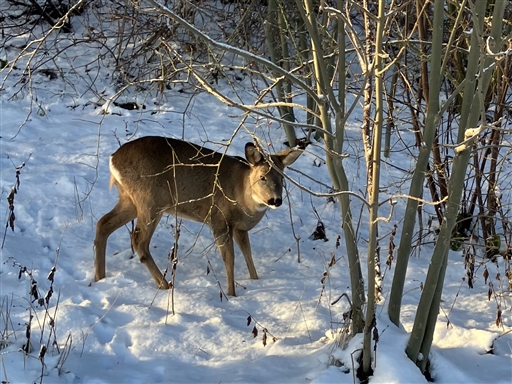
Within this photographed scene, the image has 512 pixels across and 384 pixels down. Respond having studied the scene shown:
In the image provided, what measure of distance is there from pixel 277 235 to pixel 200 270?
3.79 feet

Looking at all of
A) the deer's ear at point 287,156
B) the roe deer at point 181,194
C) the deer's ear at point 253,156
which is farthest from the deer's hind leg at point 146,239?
the deer's ear at point 287,156

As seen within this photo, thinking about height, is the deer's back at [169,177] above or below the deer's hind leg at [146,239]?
above

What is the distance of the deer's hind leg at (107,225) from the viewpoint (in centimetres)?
621

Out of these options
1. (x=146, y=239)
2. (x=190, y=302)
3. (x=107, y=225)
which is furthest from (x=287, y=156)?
(x=107, y=225)

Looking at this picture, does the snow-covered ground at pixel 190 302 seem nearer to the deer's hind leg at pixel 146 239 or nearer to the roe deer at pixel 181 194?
the deer's hind leg at pixel 146 239

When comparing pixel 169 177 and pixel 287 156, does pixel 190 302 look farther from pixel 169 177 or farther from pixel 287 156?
pixel 287 156

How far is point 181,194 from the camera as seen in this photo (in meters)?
6.68

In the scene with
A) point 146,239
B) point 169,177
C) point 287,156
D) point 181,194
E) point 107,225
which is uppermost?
point 287,156

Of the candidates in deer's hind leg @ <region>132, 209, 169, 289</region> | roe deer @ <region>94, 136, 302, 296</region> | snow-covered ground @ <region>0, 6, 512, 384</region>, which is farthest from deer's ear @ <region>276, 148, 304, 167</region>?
deer's hind leg @ <region>132, 209, 169, 289</region>

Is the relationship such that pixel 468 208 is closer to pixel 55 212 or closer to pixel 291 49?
pixel 55 212

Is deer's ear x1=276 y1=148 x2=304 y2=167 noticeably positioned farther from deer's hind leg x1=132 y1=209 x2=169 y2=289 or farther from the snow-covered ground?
deer's hind leg x1=132 y1=209 x2=169 y2=289

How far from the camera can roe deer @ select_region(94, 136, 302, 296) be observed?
21.0 ft

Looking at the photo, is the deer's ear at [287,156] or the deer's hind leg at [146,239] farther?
the deer's ear at [287,156]

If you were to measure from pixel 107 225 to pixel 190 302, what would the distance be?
1.28 metres
